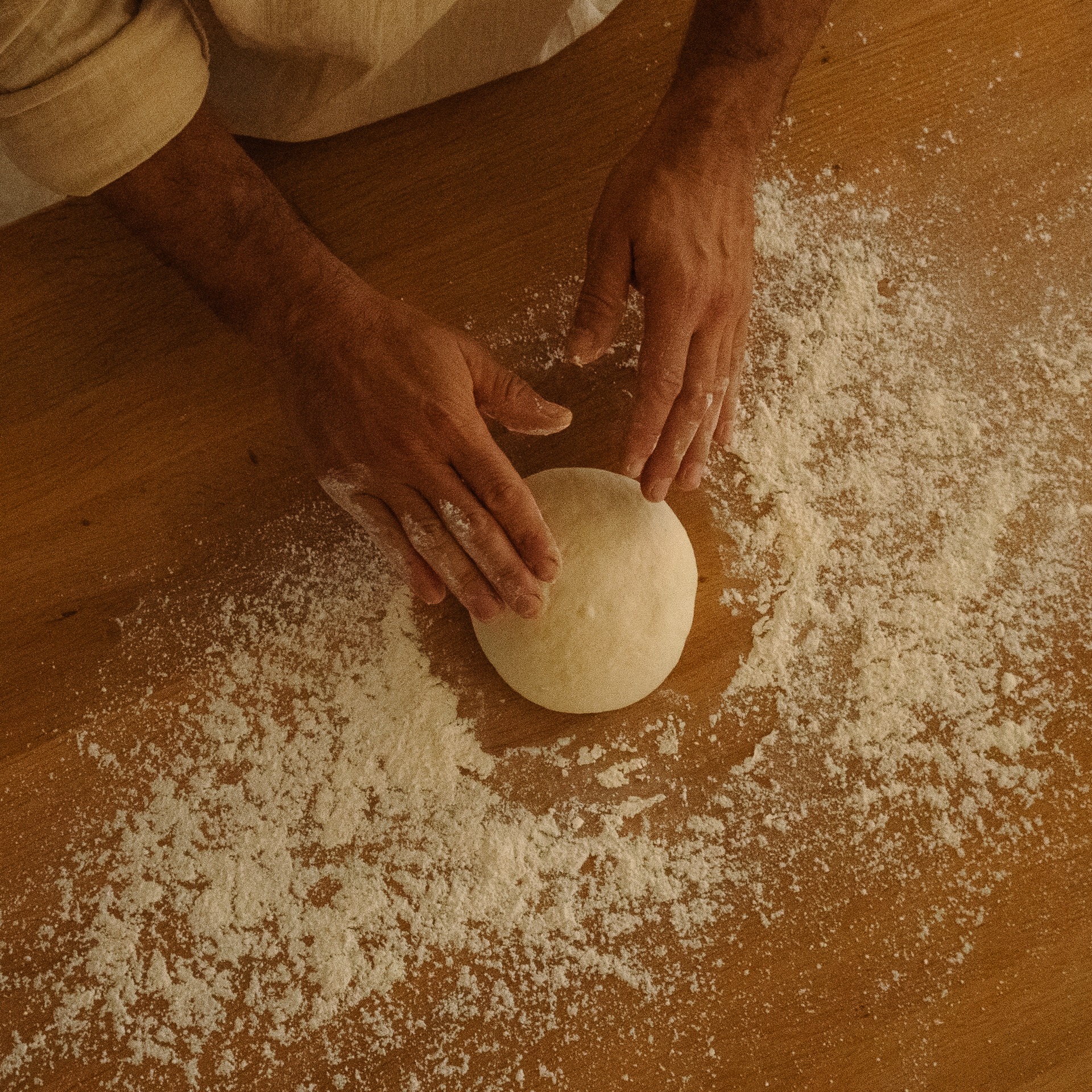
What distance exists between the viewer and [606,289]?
87cm

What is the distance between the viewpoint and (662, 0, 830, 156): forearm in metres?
0.88

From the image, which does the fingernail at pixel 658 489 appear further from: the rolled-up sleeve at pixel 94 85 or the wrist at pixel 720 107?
the rolled-up sleeve at pixel 94 85

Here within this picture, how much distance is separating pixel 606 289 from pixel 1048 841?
76cm

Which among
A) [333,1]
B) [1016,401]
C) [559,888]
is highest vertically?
[333,1]

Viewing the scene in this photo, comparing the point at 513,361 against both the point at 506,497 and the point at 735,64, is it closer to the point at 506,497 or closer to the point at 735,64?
the point at 506,497

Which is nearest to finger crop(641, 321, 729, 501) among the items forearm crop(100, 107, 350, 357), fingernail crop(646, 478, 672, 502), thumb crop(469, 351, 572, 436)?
fingernail crop(646, 478, 672, 502)

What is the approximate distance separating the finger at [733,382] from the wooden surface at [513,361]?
96mm

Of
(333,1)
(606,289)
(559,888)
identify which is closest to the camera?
(333,1)

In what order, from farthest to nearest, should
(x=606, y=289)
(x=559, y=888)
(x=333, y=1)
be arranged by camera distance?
(x=559, y=888) < (x=606, y=289) < (x=333, y=1)

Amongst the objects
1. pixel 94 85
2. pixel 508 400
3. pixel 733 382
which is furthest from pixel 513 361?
pixel 94 85

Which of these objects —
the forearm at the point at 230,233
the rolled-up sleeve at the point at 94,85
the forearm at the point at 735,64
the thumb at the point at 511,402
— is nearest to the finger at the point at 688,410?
the thumb at the point at 511,402

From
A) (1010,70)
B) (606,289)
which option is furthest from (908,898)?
(1010,70)

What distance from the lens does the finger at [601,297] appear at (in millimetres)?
860

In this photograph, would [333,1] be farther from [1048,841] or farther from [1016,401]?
[1048,841]
